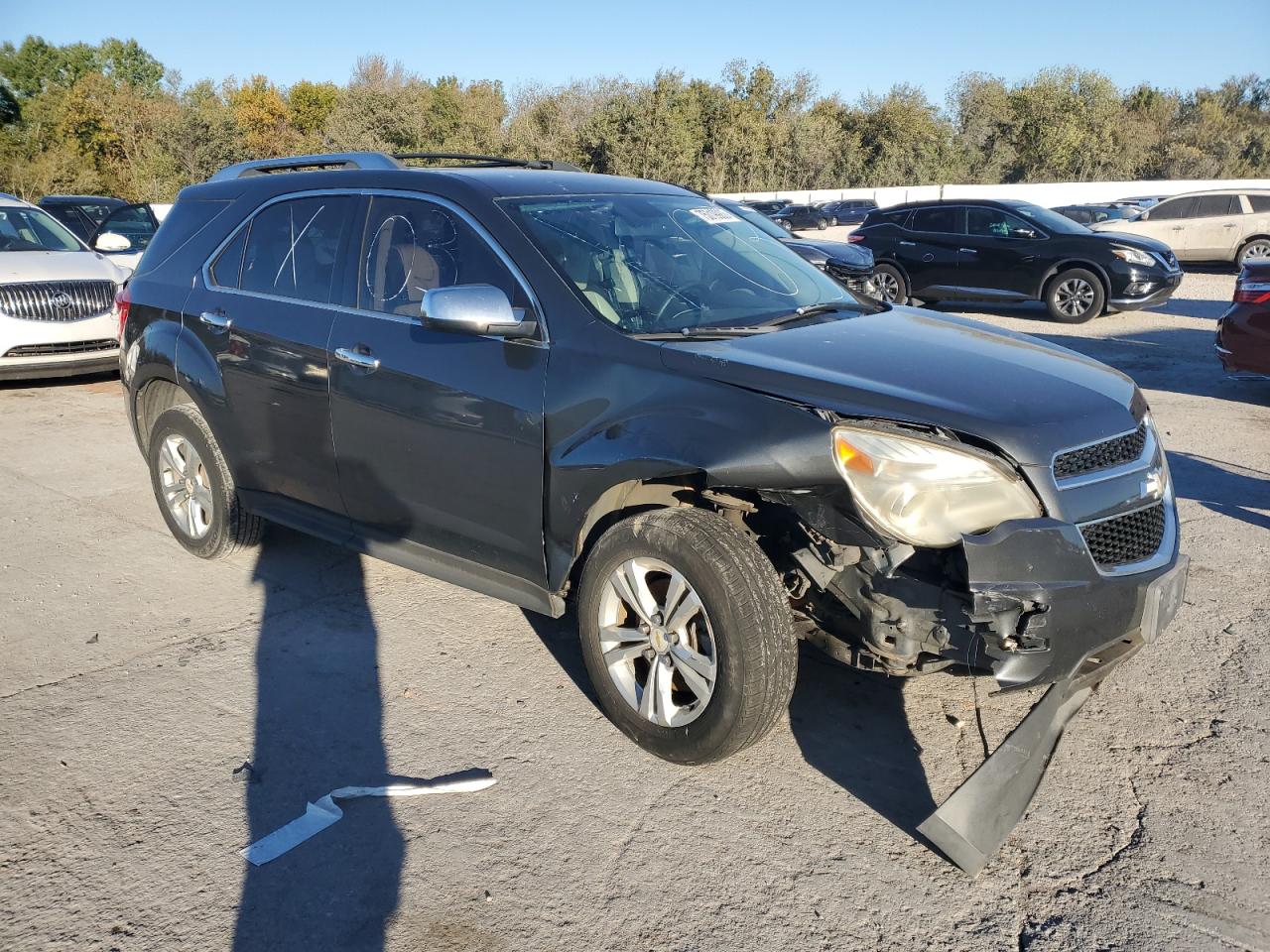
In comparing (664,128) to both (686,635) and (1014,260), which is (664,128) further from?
(686,635)

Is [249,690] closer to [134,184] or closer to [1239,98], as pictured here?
[134,184]

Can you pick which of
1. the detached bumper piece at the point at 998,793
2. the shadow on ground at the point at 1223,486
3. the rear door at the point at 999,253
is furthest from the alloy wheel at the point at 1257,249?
the detached bumper piece at the point at 998,793

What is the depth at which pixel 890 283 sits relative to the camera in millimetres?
15438

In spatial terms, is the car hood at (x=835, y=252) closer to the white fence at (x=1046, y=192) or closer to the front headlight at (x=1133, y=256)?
the front headlight at (x=1133, y=256)

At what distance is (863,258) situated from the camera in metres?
6.54

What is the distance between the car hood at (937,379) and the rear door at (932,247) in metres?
11.5

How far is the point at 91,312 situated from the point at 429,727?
8.36 meters

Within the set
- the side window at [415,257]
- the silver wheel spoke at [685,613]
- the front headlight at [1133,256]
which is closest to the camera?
the silver wheel spoke at [685,613]

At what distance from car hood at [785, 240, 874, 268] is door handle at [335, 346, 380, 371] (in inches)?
87.9

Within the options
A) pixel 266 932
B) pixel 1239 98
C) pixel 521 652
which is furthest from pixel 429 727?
pixel 1239 98

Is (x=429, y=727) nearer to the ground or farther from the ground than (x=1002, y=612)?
nearer to the ground

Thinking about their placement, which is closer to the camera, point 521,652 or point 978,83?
point 521,652

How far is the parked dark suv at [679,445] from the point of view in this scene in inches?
115

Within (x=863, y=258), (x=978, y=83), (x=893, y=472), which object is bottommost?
(x=893, y=472)
